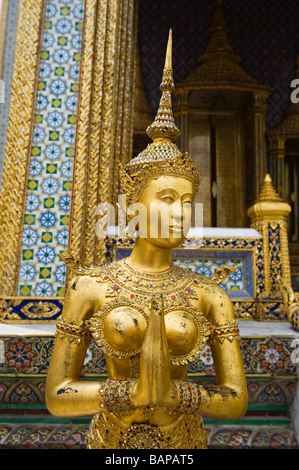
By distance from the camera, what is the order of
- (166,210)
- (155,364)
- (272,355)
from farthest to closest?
1. (272,355)
2. (166,210)
3. (155,364)

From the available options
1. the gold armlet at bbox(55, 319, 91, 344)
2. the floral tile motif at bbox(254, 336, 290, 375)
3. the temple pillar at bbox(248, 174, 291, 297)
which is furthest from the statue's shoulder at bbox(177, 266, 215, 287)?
the temple pillar at bbox(248, 174, 291, 297)

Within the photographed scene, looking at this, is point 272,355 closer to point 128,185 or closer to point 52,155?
point 128,185

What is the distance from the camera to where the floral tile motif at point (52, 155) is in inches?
95.7

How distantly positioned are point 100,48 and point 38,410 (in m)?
2.49

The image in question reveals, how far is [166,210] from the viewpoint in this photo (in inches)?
42.6

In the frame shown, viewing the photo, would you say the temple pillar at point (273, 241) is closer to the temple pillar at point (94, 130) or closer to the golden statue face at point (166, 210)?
the temple pillar at point (94, 130)

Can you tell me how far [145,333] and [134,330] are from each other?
0.14 feet

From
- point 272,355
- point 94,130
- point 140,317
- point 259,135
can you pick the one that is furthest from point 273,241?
point 259,135

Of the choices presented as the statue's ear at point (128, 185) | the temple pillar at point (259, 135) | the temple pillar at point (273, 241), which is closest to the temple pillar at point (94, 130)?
the temple pillar at point (273, 241)

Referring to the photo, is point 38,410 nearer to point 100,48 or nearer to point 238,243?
point 238,243

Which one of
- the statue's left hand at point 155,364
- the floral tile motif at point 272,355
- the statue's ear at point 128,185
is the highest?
the statue's ear at point 128,185

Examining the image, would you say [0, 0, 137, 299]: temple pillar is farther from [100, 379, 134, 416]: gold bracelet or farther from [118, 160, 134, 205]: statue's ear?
[100, 379, 134, 416]: gold bracelet

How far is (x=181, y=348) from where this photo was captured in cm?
103

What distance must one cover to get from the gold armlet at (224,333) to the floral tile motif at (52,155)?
1499mm
